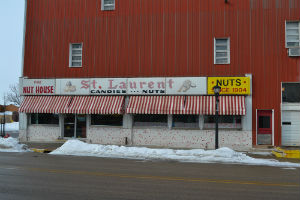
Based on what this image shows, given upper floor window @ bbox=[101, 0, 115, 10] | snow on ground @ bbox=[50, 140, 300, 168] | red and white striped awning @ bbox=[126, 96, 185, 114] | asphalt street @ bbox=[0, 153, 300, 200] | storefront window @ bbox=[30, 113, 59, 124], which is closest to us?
asphalt street @ bbox=[0, 153, 300, 200]

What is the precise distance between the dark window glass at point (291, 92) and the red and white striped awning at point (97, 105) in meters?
9.61

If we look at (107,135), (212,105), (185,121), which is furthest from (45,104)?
(212,105)

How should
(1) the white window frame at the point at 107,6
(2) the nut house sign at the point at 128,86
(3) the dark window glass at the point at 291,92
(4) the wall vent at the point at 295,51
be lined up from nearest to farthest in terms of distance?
(4) the wall vent at the point at 295,51, (3) the dark window glass at the point at 291,92, (2) the nut house sign at the point at 128,86, (1) the white window frame at the point at 107,6

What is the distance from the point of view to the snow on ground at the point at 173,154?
13.1 metres

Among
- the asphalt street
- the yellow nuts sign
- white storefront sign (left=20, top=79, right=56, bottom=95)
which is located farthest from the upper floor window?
the asphalt street

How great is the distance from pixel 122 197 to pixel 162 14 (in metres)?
14.8

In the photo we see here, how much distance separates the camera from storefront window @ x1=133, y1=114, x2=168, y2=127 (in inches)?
740

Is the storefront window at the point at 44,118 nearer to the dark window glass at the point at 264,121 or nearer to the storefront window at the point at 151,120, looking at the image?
the storefront window at the point at 151,120

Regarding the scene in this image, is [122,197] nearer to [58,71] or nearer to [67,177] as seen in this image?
[67,177]

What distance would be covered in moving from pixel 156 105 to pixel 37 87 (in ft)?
27.6

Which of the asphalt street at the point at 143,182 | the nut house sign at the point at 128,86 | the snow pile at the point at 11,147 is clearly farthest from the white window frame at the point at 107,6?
the asphalt street at the point at 143,182

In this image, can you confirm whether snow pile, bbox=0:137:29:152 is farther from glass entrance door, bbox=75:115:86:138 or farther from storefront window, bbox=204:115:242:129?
storefront window, bbox=204:115:242:129

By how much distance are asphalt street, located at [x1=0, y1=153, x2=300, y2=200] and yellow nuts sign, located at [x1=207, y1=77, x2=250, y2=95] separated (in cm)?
678

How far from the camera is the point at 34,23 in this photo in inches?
837
